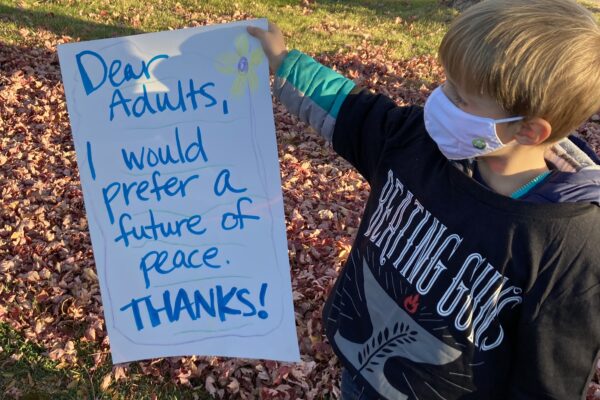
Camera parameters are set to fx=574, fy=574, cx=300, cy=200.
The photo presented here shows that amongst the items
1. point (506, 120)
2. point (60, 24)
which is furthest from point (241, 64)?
point (60, 24)

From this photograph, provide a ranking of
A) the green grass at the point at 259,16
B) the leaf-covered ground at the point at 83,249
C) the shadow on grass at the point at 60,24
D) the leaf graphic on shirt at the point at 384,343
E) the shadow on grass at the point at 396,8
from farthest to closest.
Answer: the shadow on grass at the point at 396,8
the green grass at the point at 259,16
the shadow on grass at the point at 60,24
the leaf-covered ground at the point at 83,249
the leaf graphic on shirt at the point at 384,343

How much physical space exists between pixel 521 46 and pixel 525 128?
22 centimetres

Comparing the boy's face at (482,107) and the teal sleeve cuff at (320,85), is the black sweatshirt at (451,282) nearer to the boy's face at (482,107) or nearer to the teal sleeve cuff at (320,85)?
the teal sleeve cuff at (320,85)

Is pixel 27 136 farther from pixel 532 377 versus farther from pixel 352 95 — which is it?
pixel 532 377

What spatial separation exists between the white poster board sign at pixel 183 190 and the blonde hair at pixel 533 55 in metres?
0.77

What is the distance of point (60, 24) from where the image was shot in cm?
805

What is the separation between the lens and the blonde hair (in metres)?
1.23

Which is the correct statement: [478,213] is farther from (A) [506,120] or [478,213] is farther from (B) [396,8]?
(B) [396,8]

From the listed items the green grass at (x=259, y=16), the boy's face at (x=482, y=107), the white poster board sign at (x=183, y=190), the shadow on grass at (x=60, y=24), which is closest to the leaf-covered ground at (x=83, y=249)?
the white poster board sign at (x=183, y=190)

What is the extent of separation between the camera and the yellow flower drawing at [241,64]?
1.86 meters

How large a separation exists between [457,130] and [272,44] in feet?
2.23

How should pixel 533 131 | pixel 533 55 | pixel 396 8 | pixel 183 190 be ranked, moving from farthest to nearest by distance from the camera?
pixel 396 8, pixel 183 190, pixel 533 131, pixel 533 55

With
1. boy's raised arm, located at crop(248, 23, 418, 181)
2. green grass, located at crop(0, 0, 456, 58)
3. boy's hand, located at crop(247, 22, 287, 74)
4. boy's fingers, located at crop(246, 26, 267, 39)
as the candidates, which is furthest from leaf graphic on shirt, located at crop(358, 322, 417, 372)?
green grass, located at crop(0, 0, 456, 58)

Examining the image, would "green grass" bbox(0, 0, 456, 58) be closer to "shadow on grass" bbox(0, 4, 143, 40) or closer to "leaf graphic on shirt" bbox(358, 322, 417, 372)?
"shadow on grass" bbox(0, 4, 143, 40)
